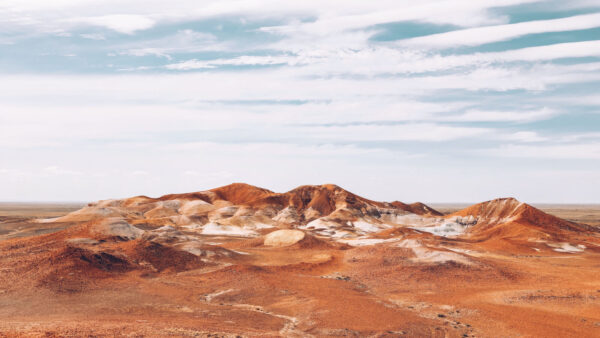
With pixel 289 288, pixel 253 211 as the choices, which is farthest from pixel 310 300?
pixel 253 211

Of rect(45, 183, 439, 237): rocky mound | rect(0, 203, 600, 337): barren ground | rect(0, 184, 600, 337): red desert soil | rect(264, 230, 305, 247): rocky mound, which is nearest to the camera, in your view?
rect(0, 203, 600, 337): barren ground

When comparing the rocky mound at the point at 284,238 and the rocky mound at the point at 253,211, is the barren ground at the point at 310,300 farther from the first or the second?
the rocky mound at the point at 253,211

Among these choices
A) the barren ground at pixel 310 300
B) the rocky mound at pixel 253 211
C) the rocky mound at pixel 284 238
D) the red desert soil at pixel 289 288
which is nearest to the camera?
the barren ground at pixel 310 300

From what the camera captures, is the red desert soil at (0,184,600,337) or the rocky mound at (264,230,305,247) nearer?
the red desert soil at (0,184,600,337)

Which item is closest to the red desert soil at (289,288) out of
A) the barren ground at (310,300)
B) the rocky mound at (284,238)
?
the barren ground at (310,300)

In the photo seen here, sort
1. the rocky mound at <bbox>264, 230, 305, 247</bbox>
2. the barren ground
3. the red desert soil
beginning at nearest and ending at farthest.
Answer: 1. the barren ground
2. the red desert soil
3. the rocky mound at <bbox>264, 230, 305, 247</bbox>

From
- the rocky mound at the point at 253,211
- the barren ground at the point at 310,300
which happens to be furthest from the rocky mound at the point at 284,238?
the barren ground at the point at 310,300

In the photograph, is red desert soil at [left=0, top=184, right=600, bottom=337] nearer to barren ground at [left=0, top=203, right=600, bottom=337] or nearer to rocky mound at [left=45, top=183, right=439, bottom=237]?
barren ground at [left=0, top=203, right=600, bottom=337]

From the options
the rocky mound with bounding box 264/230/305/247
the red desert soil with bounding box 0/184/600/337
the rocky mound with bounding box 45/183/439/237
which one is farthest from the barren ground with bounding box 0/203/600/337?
the rocky mound with bounding box 45/183/439/237

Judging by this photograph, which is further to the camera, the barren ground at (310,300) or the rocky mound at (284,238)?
the rocky mound at (284,238)

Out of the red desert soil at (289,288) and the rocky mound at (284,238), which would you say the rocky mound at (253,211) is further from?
the red desert soil at (289,288)

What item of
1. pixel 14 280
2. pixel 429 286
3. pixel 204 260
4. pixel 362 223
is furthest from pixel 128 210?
pixel 429 286

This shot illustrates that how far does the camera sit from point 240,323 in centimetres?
2488

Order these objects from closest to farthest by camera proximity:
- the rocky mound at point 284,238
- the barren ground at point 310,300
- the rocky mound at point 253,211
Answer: the barren ground at point 310,300 < the rocky mound at point 284,238 < the rocky mound at point 253,211
